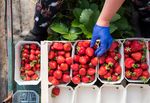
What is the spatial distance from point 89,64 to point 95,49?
72mm

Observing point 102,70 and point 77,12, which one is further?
point 77,12

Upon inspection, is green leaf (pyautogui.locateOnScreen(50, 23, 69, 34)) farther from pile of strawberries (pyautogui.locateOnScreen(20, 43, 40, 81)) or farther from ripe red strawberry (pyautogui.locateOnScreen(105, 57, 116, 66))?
ripe red strawberry (pyautogui.locateOnScreen(105, 57, 116, 66))

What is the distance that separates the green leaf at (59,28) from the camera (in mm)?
1691

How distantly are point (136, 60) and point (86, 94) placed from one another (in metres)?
0.28

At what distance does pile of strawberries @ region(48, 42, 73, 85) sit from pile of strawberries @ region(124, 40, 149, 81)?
251mm

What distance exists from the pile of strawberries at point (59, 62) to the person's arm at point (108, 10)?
10.1 inches

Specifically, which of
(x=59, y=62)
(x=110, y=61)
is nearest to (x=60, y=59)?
(x=59, y=62)

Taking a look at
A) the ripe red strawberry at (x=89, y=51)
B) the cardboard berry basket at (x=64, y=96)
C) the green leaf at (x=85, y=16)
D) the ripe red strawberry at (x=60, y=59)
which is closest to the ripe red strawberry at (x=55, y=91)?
the cardboard berry basket at (x=64, y=96)

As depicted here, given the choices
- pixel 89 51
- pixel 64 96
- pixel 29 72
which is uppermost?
pixel 89 51

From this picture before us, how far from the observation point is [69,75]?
162cm

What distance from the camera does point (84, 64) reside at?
159 centimetres

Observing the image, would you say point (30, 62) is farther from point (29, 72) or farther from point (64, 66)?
point (64, 66)

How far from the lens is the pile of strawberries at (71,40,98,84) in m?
1.58

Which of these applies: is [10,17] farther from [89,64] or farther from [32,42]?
[89,64]
